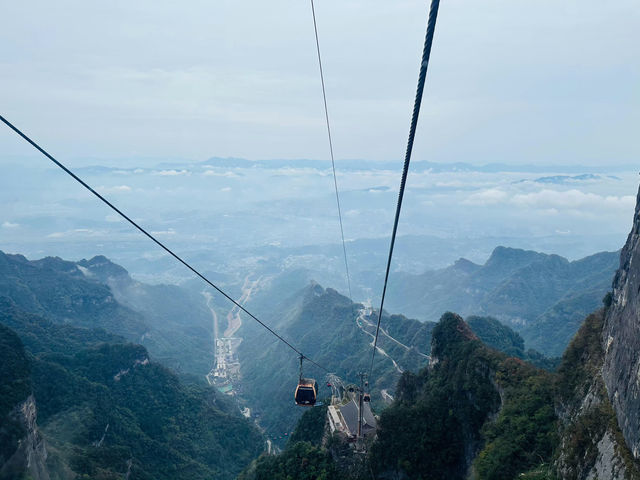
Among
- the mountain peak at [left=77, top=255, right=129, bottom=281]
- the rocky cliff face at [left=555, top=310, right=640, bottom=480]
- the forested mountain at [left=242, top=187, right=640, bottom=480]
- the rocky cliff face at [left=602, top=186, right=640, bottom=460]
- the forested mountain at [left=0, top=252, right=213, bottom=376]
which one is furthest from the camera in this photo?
the mountain peak at [left=77, top=255, right=129, bottom=281]

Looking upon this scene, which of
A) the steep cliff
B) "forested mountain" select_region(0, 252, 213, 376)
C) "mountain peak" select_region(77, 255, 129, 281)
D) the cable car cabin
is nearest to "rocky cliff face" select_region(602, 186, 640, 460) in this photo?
the cable car cabin

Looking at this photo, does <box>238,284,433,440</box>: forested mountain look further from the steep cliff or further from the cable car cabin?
the cable car cabin

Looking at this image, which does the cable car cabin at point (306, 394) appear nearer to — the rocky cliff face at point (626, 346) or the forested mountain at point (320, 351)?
the rocky cliff face at point (626, 346)

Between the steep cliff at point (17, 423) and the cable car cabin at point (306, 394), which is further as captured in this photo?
the steep cliff at point (17, 423)

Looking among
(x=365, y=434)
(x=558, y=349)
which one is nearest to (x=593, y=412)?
(x=365, y=434)

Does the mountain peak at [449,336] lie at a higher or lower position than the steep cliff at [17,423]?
higher

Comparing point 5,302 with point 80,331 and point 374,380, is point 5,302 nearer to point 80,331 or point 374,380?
point 80,331

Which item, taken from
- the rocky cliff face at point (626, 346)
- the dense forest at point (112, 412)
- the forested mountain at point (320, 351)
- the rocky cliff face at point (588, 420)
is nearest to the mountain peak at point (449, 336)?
the rocky cliff face at point (588, 420)

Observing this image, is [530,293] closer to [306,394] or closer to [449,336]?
[449,336]
